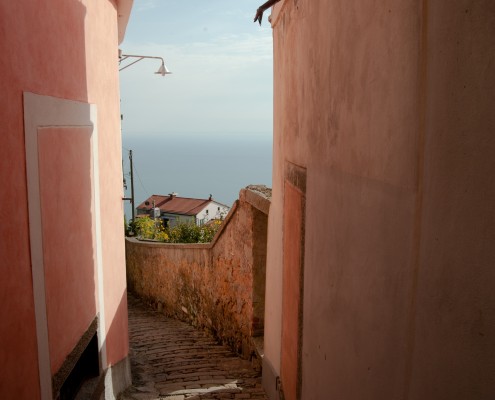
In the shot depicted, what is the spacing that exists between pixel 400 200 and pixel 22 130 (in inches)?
98.5

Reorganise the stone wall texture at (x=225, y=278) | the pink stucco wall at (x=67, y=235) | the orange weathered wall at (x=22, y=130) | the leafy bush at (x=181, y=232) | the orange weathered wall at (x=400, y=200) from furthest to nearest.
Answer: the leafy bush at (x=181, y=232)
the stone wall texture at (x=225, y=278)
the pink stucco wall at (x=67, y=235)
the orange weathered wall at (x=22, y=130)
the orange weathered wall at (x=400, y=200)

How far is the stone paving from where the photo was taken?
6.86 m

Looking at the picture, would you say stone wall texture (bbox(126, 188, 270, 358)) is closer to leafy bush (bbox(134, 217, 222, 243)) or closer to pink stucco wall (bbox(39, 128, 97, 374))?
pink stucco wall (bbox(39, 128, 97, 374))

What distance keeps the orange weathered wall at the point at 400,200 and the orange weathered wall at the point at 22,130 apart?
209 centimetres

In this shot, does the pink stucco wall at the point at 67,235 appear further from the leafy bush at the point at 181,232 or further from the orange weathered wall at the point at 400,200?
the leafy bush at the point at 181,232

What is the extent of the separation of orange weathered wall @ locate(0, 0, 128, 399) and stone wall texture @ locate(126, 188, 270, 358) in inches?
105

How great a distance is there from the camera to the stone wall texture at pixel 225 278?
26.5ft

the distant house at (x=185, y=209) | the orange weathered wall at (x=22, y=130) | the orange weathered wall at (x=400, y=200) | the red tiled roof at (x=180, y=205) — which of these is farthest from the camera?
the red tiled roof at (x=180, y=205)

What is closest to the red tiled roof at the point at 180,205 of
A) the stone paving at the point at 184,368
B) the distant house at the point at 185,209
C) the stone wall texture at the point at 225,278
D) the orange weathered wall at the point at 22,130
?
the distant house at the point at 185,209

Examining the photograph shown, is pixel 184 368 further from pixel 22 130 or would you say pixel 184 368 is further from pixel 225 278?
pixel 22 130

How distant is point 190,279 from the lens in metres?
11.1

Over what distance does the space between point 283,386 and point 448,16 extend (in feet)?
15.7

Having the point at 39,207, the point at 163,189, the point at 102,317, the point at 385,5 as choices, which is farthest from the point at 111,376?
the point at 163,189

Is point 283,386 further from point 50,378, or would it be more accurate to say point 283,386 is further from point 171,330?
point 171,330
